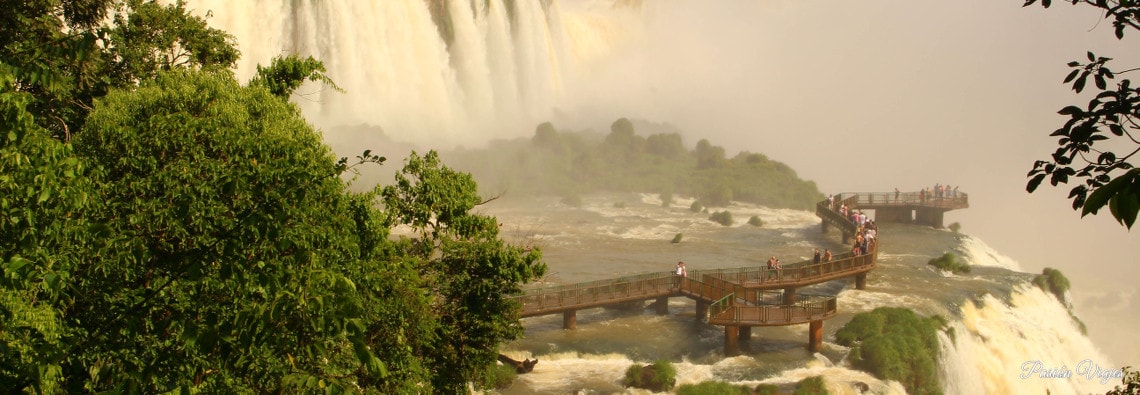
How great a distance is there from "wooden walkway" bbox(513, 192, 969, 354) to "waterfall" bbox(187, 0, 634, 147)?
2649cm

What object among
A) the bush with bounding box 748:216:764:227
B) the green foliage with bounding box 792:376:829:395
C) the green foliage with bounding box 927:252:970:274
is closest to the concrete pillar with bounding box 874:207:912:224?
the bush with bounding box 748:216:764:227

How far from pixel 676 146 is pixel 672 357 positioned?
164 ft

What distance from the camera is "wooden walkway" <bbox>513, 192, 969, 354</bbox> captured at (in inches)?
904

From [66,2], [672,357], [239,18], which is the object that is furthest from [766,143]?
[66,2]

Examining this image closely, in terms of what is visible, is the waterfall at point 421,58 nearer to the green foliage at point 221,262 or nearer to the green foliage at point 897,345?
the green foliage at point 897,345

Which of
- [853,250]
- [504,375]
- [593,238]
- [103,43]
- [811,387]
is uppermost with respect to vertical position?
[103,43]

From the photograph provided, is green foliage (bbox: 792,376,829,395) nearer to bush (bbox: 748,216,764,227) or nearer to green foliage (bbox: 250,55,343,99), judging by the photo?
green foliage (bbox: 250,55,343,99)

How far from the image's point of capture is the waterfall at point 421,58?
4891 centimetres

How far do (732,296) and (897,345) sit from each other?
4341mm

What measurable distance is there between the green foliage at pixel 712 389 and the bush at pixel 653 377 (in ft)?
1.41

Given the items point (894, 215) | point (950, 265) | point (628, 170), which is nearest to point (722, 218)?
point (894, 215)

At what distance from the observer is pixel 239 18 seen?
→ 46062 millimetres

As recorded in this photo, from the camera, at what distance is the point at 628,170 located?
2596 inches

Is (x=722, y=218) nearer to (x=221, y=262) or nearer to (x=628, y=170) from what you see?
(x=628, y=170)
